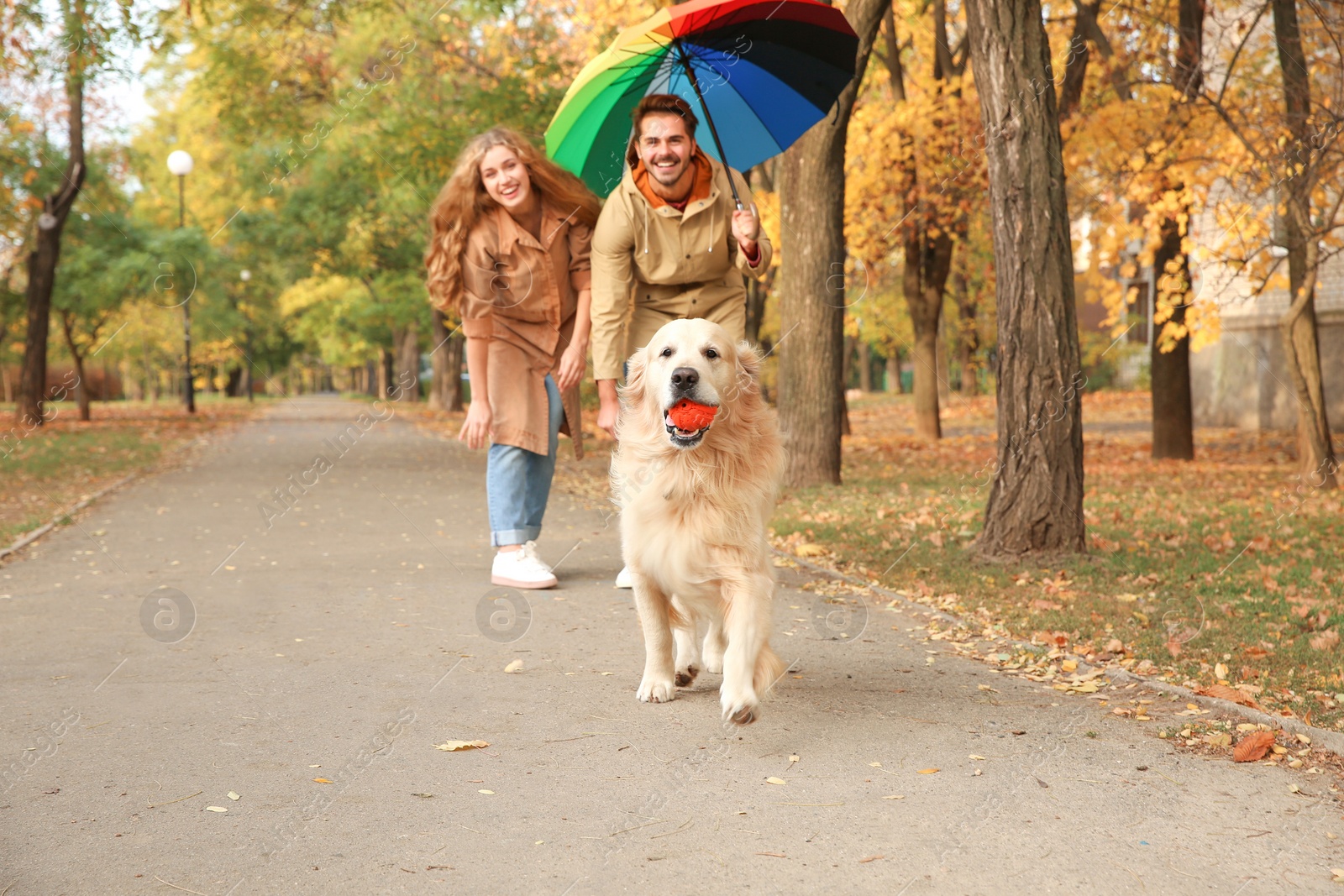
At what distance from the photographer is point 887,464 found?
14.5 m

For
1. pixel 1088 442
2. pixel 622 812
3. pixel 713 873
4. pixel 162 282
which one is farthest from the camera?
pixel 162 282

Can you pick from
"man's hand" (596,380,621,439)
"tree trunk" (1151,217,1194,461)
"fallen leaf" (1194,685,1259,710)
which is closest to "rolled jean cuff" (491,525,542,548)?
"man's hand" (596,380,621,439)

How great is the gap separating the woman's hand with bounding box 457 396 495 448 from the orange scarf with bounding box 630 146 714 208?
175 centimetres

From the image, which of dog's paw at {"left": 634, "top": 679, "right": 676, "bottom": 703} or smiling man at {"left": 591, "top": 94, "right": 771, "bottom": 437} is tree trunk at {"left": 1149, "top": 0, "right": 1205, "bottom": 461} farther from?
dog's paw at {"left": 634, "top": 679, "right": 676, "bottom": 703}

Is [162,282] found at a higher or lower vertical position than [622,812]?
higher

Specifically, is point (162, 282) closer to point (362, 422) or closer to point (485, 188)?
point (362, 422)

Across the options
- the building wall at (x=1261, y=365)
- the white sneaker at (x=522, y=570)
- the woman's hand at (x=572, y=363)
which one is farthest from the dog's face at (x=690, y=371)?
the building wall at (x=1261, y=365)

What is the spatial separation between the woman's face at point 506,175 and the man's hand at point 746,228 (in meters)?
1.46

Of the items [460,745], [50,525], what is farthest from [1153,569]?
[50,525]

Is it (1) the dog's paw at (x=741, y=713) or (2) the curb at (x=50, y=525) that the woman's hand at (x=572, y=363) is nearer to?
(1) the dog's paw at (x=741, y=713)

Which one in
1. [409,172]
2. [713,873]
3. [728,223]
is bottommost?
[713,873]

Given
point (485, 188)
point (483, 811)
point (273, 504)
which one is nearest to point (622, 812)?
point (483, 811)

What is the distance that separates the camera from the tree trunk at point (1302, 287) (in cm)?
1052

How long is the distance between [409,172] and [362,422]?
959cm
